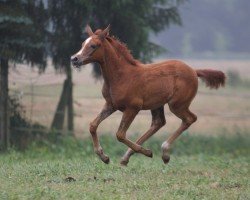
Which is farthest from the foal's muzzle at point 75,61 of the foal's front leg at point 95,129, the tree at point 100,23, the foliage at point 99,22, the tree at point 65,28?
the tree at point 65,28

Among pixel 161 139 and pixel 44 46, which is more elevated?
pixel 44 46

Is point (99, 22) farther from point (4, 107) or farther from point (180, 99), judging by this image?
point (180, 99)

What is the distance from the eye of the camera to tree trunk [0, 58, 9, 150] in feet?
62.9

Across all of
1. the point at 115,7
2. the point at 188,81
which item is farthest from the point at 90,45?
the point at 115,7

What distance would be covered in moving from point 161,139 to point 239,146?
2.18 meters

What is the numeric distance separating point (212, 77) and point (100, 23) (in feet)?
23.9

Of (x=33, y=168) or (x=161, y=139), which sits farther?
(x=161, y=139)

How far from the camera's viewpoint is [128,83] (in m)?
12.8

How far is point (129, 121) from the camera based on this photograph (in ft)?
42.1

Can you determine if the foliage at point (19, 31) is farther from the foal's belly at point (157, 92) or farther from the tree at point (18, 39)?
the foal's belly at point (157, 92)

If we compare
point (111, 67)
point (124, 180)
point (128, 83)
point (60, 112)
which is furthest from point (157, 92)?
point (60, 112)

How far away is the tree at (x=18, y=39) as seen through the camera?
1800 centimetres

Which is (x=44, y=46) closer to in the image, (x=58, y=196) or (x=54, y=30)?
(x=54, y=30)

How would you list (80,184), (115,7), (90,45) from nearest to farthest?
(80,184)
(90,45)
(115,7)
